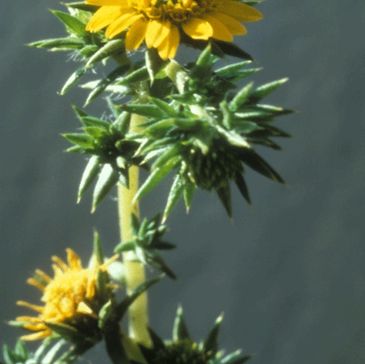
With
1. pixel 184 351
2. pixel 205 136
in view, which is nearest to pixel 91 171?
pixel 205 136

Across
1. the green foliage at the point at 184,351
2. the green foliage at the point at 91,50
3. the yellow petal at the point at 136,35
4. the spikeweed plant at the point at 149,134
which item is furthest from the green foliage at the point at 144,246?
the yellow petal at the point at 136,35

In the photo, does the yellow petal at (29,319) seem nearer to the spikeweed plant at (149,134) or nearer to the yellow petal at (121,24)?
the spikeweed plant at (149,134)

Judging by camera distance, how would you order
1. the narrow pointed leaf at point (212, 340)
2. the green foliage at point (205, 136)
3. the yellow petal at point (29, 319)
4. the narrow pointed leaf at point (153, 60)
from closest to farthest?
the green foliage at point (205, 136)
the narrow pointed leaf at point (153, 60)
the yellow petal at point (29, 319)
the narrow pointed leaf at point (212, 340)

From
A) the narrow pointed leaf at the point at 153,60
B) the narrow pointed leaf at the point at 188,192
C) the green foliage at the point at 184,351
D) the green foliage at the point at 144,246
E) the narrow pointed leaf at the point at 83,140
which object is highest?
the narrow pointed leaf at the point at 153,60

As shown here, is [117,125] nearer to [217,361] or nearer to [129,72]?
[129,72]

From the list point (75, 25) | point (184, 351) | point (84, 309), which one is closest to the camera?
point (75, 25)

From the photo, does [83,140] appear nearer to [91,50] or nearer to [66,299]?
[91,50]
